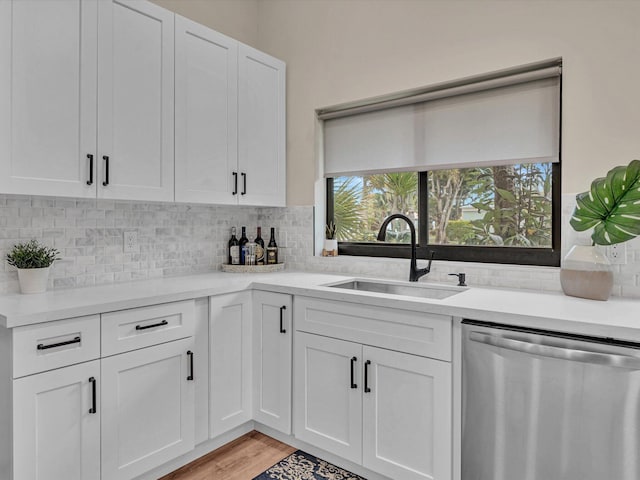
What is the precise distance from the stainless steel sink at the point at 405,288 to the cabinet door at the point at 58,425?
1.26m

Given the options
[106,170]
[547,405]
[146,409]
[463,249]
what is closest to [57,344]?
[146,409]

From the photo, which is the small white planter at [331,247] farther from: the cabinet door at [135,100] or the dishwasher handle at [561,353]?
the dishwasher handle at [561,353]

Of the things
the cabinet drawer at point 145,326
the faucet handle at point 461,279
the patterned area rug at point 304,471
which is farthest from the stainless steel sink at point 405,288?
the patterned area rug at point 304,471

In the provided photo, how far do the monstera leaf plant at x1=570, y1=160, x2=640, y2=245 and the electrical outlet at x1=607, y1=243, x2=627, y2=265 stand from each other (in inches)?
5.2

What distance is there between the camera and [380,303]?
1869 mm

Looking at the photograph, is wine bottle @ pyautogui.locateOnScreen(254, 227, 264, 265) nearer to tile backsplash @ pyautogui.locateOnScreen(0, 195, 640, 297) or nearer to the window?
tile backsplash @ pyautogui.locateOnScreen(0, 195, 640, 297)

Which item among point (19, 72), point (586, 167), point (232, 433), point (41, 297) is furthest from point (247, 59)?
point (232, 433)

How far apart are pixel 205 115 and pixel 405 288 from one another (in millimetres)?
1511

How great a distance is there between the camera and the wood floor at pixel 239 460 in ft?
6.77

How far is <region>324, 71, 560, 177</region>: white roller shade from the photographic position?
7.06 feet

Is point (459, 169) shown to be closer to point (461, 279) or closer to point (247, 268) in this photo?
point (461, 279)

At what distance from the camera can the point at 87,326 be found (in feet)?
5.60

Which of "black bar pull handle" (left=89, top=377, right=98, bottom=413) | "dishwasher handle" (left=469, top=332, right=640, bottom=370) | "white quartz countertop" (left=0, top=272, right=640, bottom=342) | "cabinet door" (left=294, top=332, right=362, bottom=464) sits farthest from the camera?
"cabinet door" (left=294, top=332, right=362, bottom=464)

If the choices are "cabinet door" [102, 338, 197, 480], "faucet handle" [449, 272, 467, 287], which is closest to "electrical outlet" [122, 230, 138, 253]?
"cabinet door" [102, 338, 197, 480]
